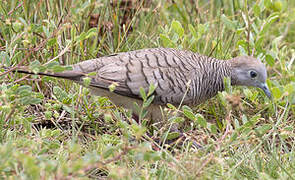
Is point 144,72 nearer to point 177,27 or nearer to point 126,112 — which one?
point 126,112

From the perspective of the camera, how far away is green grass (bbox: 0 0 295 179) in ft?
7.32

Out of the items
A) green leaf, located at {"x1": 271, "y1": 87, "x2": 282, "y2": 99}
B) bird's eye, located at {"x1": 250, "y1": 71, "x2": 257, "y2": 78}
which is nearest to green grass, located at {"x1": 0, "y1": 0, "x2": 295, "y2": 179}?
green leaf, located at {"x1": 271, "y1": 87, "x2": 282, "y2": 99}

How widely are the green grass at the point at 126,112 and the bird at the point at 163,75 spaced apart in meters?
0.14

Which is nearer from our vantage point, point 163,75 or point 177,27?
point 163,75

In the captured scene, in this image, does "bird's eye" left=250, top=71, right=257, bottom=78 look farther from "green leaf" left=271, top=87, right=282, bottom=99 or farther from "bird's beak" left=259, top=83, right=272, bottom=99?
"green leaf" left=271, top=87, right=282, bottom=99

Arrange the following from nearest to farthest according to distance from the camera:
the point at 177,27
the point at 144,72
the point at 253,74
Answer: the point at 144,72
the point at 253,74
the point at 177,27

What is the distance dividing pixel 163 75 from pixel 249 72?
27.3 inches

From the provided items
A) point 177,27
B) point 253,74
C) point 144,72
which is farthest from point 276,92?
point 177,27

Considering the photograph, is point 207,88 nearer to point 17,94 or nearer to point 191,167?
point 191,167

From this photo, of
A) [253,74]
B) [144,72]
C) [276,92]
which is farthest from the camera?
[253,74]

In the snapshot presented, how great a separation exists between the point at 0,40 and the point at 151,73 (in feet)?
4.53

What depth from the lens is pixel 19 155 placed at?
181 cm

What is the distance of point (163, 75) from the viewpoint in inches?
120

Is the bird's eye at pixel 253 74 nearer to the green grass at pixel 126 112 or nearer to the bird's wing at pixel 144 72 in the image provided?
the green grass at pixel 126 112
